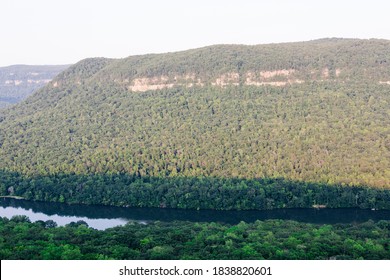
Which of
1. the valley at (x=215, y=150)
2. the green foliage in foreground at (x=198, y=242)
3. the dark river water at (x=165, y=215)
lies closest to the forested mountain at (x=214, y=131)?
the valley at (x=215, y=150)

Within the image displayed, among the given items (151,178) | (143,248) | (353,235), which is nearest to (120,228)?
(143,248)

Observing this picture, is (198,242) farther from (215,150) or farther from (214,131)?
(214,131)

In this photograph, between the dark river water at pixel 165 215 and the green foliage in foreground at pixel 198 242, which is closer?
the green foliage in foreground at pixel 198 242

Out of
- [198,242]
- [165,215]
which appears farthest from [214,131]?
[198,242]

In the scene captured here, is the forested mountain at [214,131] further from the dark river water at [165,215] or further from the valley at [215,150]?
the dark river water at [165,215]

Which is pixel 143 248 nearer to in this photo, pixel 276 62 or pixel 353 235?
pixel 353 235
